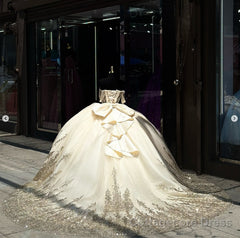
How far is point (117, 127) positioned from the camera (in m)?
4.88

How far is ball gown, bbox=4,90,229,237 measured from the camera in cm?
410

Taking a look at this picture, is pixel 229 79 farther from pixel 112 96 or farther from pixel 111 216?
pixel 111 216

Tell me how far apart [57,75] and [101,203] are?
18.3ft

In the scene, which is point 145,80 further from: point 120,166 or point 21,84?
point 21,84

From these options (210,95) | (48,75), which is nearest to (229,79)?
(210,95)

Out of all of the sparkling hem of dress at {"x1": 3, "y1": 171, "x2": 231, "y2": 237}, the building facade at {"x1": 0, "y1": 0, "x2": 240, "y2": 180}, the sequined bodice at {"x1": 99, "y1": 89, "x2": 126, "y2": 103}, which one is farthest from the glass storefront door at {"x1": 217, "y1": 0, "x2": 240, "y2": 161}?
the sequined bodice at {"x1": 99, "y1": 89, "x2": 126, "y2": 103}

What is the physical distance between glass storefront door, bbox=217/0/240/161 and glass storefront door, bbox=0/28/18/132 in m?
5.99

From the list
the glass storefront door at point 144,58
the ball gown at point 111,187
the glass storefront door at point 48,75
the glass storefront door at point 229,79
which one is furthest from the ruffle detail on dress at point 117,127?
the glass storefront door at point 48,75

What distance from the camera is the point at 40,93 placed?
10.1m

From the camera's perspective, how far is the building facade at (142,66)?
245 inches

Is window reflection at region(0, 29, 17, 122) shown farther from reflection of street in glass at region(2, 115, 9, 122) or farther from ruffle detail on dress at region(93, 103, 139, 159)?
ruffle detail on dress at region(93, 103, 139, 159)

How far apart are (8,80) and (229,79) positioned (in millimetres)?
6790

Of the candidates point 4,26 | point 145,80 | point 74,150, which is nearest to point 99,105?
point 74,150

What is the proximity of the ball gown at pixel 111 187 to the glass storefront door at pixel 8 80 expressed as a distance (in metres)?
5.93
